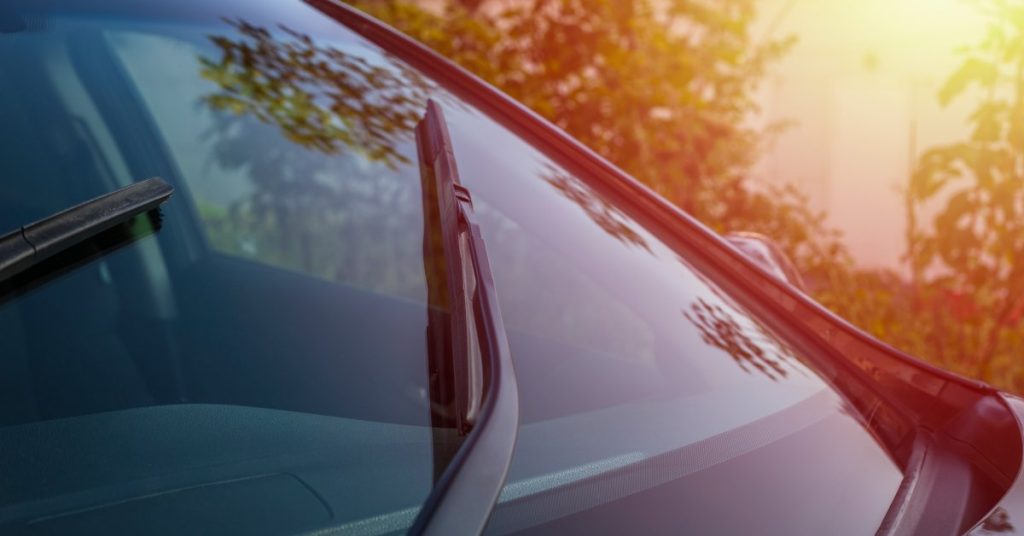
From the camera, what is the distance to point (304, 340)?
1.46m

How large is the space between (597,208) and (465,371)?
73 centimetres

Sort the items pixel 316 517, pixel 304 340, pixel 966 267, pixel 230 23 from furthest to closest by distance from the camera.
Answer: pixel 966 267 < pixel 230 23 < pixel 304 340 < pixel 316 517

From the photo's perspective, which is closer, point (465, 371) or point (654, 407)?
point (465, 371)

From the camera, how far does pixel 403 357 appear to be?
5.08ft

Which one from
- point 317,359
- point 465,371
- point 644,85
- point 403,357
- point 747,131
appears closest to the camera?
point 465,371

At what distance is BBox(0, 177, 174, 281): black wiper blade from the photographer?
3.30ft

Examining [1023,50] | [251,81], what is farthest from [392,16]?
[251,81]

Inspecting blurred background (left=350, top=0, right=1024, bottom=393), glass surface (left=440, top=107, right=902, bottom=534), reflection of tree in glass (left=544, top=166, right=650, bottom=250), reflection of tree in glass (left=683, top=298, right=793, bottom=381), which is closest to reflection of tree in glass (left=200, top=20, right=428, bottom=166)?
glass surface (left=440, top=107, right=902, bottom=534)

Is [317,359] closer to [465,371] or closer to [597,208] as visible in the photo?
[465,371]

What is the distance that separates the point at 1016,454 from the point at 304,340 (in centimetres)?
97

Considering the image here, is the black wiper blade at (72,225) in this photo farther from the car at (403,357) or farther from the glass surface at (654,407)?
the glass surface at (654,407)

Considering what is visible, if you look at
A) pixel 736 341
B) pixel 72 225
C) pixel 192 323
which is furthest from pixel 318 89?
pixel 736 341

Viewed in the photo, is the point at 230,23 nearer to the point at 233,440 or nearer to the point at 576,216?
the point at 576,216

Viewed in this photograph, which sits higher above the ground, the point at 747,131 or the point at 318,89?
the point at 318,89
